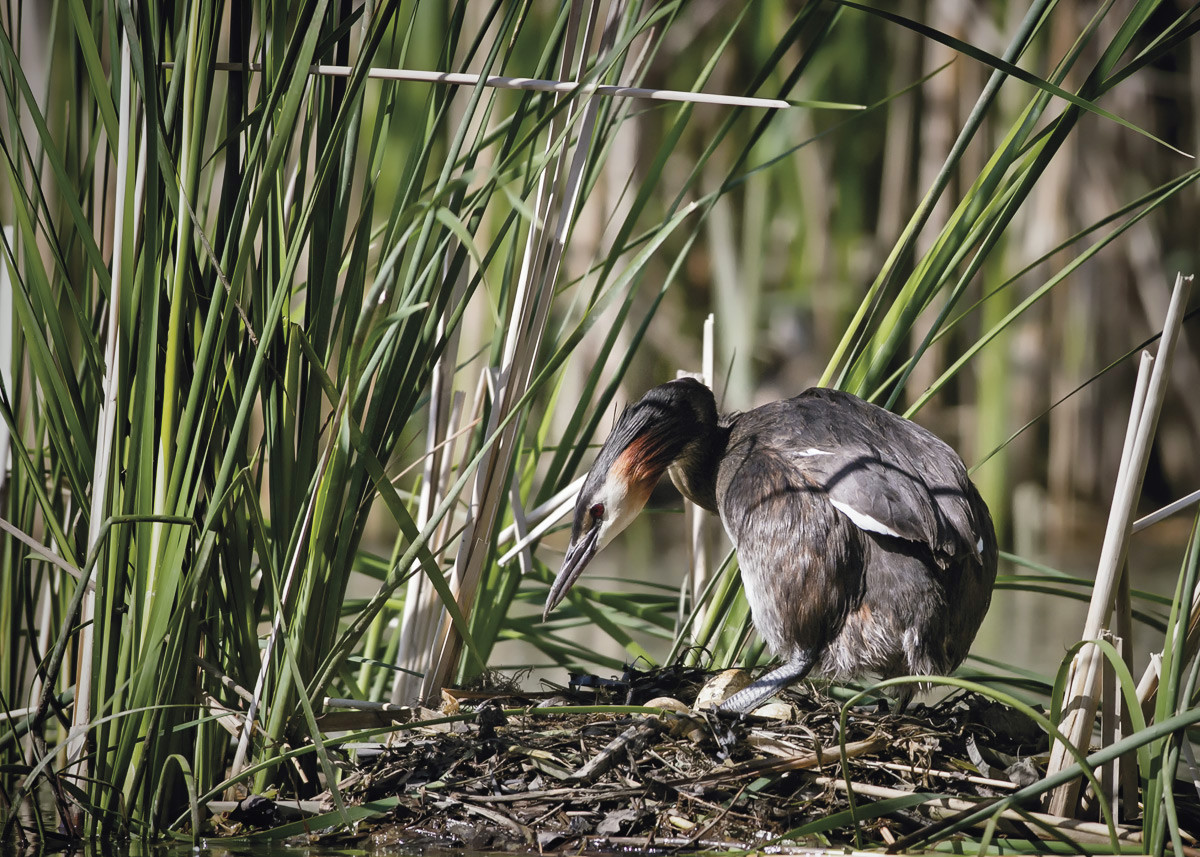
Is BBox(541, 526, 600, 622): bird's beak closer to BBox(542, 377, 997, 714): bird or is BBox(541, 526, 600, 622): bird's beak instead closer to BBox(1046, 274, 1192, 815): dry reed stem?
BBox(542, 377, 997, 714): bird

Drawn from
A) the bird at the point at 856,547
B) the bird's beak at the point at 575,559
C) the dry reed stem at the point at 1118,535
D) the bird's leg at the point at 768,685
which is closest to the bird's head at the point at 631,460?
the bird's beak at the point at 575,559

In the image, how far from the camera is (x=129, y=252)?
2215 mm

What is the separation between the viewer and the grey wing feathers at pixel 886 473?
2.67 m

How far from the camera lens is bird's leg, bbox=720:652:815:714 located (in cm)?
275

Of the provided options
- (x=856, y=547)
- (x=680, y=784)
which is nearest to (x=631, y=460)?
(x=856, y=547)

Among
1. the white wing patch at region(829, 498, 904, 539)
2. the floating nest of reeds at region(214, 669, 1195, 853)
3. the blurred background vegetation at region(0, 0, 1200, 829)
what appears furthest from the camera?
the white wing patch at region(829, 498, 904, 539)

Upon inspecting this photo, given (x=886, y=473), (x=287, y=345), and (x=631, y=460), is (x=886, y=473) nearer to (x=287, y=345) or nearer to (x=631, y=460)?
(x=631, y=460)

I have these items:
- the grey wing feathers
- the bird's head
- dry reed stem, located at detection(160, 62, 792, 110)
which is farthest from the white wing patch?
dry reed stem, located at detection(160, 62, 792, 110)

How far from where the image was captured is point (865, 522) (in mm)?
2680

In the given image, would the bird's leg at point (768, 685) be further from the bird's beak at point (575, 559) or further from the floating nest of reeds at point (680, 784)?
the bird's beak at point (575, 559)

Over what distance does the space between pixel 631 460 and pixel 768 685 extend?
0.80 m

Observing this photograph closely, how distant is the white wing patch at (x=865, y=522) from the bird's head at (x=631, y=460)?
70 centimetres

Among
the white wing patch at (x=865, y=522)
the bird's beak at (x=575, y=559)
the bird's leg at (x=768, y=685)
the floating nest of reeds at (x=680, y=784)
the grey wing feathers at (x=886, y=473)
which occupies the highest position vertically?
the grey wing feathers at (x=886, y=473)

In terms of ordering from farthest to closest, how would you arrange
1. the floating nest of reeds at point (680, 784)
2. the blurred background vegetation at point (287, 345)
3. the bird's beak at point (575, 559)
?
the bird's beak at point (575, 559)
the floating nest of reeds at point (680, 784)
the blurred background vegetation at point (287, 345)
